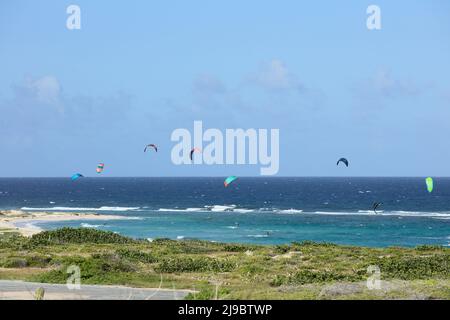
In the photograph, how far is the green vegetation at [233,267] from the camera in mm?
20812

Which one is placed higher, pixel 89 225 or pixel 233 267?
pixel 233 267

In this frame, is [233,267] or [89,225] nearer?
[233,267]

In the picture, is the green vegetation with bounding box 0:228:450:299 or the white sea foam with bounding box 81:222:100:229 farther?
the white sea foam with bounding box 81:222:100:229

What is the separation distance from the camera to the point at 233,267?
35344mm

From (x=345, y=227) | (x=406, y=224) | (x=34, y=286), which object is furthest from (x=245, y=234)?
(x=34, y=286)

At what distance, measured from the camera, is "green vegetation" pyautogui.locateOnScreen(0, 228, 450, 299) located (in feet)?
68.3

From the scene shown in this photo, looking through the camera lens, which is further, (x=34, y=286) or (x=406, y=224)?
(x=406, y=224)

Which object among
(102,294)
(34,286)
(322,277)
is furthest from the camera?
(322,277)

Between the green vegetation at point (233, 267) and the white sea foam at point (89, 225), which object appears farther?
the white sea foam at point (89, 225)
